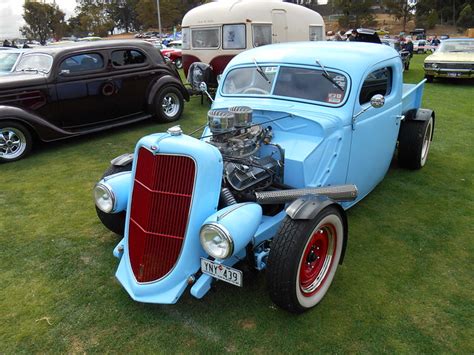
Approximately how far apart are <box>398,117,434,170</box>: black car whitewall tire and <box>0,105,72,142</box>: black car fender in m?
5.43

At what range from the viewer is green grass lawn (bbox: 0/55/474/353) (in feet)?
8.36

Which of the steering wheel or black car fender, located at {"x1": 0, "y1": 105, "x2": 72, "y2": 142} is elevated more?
the steering wheel

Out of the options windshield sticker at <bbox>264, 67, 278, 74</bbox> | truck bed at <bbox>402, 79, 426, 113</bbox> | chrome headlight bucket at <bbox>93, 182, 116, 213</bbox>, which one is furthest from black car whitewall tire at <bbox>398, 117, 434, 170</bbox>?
chrome headlight bucket at <bbox>93, 182, 116, 213</bbox>

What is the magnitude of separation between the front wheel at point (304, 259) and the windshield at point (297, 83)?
1.36 metres

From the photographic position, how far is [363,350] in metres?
2.46

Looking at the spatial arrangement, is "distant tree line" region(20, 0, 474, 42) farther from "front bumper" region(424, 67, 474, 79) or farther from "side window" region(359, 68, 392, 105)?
"side window" region(359, 68, 392, 105)

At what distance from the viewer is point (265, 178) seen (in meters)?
3.24

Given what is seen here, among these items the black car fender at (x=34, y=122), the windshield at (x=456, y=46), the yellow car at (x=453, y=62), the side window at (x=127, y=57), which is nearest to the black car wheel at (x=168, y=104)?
the side window at (x=127, y=57)

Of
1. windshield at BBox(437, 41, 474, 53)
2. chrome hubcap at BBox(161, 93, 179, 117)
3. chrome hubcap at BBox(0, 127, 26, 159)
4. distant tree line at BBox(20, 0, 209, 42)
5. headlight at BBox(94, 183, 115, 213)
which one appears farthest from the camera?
distant tree line at BBox(20, 0, 209, 42)

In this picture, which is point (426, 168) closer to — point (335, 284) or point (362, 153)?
point (362, 153)

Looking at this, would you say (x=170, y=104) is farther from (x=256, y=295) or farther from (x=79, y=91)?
(x=256, y=295)

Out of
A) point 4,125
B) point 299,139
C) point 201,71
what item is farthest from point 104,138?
point 299,139

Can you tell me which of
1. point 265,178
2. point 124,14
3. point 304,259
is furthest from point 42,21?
point 304,259

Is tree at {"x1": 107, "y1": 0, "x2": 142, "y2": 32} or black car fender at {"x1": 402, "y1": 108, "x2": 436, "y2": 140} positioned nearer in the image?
black car fender at {"x1": 402, "y1": 108, "x2": 436, "y2": 140}
